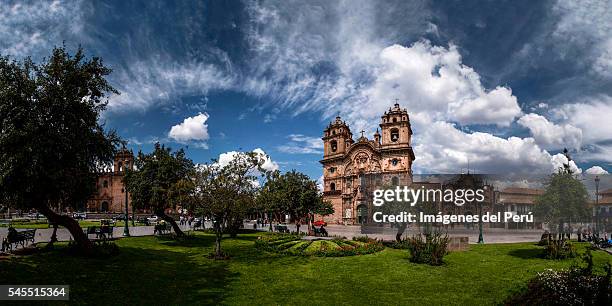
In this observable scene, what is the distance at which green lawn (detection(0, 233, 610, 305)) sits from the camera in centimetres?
1165

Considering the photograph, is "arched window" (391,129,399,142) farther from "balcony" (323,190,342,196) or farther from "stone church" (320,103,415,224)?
"balcony" (323,190,342,196)

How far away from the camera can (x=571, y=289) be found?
8.78 m

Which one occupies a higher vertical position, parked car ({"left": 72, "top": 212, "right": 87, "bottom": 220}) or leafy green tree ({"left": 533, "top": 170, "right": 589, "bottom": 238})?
leafy green tree ({"left": 533, "top": 170, "right": 589, "bottom": 238})

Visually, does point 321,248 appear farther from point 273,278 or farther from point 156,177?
point 156,177

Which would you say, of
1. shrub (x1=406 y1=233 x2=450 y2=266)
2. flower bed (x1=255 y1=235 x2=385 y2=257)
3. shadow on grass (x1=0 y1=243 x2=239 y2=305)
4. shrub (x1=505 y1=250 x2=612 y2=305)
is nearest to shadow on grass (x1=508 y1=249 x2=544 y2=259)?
shrub (x1=406 y1=233 x2=450 y2=266)

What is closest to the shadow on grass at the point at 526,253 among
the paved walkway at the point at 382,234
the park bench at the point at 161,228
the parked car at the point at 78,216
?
the paved walkway at the point at 382,234

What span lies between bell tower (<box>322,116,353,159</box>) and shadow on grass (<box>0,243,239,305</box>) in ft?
178

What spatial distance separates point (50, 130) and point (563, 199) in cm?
3652

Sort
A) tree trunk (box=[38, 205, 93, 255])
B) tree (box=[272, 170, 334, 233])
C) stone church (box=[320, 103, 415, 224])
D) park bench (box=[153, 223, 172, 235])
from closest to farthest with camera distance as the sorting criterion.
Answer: tree trunk (box=[38, 205, 93, 255])
park bench (box=[153, 223, 172, 235])
tree (box=[272, 170, 334, 233])
stone church (box=[320, 103, 415, 224])

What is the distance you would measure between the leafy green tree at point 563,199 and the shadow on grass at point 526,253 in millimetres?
9600

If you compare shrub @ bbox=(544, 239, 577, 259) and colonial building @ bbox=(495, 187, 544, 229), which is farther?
colonial building @ bbox=(495, 187, 544, 229)

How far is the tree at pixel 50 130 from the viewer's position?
44.8 ft

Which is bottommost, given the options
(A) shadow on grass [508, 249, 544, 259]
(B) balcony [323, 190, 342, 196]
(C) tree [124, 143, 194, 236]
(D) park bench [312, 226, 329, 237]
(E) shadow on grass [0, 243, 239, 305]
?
(D) park bench [312, 226, 329, 237]

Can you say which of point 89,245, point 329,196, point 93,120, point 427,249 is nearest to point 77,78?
point 93,120
